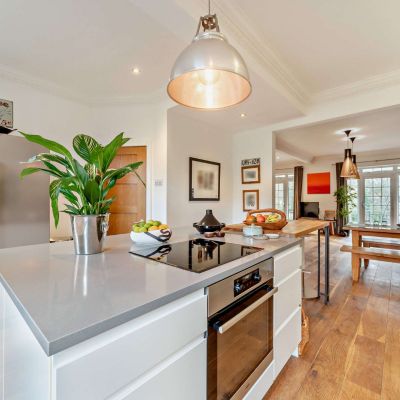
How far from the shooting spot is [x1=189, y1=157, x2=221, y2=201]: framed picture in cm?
376

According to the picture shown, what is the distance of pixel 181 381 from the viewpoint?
74 centimetres

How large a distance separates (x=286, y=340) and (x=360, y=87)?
3.24m

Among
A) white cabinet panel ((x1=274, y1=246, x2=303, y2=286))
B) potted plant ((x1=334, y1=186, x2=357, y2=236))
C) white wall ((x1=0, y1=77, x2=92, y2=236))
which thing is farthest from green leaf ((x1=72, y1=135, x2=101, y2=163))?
potted plant ((x1=334, y1=186, x2=357, y2=236))

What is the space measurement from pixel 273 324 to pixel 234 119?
10.8 feet

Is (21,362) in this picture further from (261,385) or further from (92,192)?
(261,385)

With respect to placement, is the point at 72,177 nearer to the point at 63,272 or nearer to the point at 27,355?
the point at 63,272

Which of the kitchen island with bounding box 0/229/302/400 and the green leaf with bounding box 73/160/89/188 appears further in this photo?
the green leaf with bounding box 73/160/89/188

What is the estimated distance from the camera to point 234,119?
12.7ft

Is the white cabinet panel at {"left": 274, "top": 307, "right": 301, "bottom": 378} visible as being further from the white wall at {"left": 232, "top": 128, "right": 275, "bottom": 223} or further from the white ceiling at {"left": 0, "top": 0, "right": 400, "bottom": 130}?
the white wall at {"left": 232, "top": 128, "right": 275, "bottom": 223}

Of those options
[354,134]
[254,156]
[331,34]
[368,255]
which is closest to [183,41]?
[331,34]

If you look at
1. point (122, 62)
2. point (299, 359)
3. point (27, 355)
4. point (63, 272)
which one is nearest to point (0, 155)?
point (122, 62)

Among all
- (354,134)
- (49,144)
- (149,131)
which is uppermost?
(354,134)

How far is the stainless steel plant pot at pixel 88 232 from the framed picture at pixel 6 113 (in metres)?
2.59

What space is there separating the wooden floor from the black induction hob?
0.91 meters
